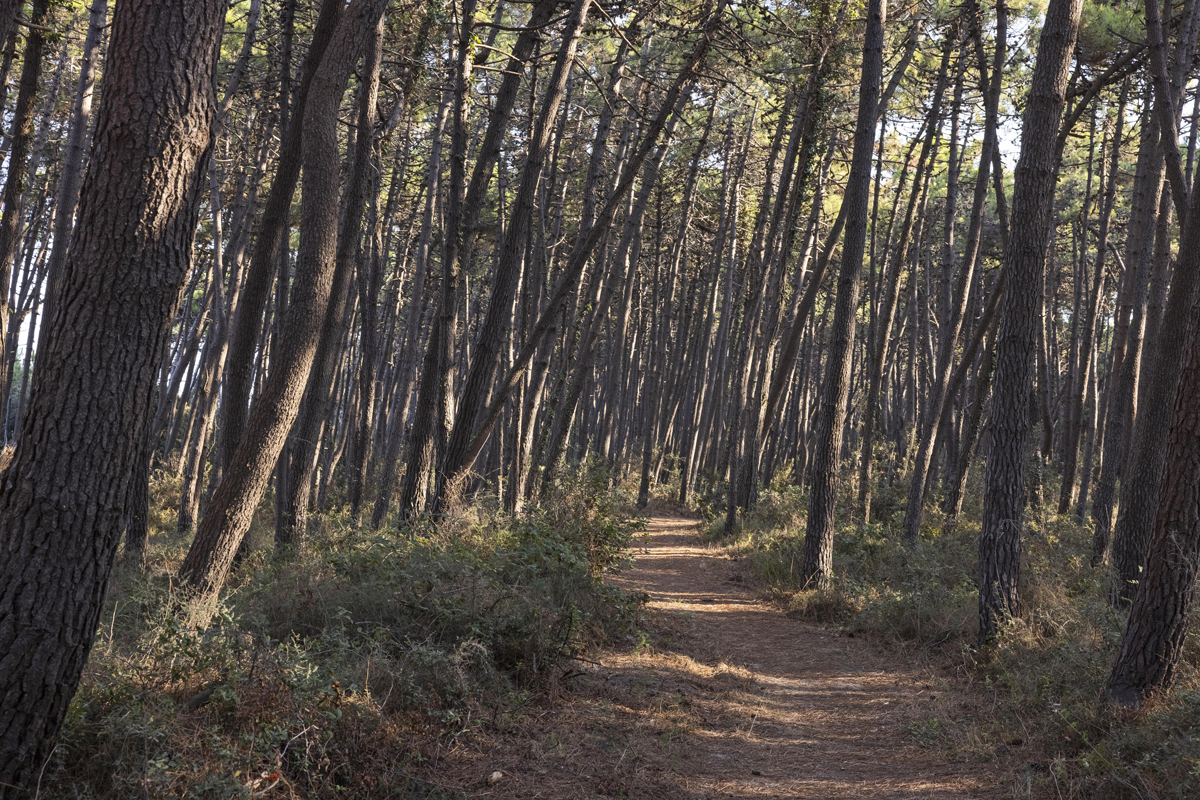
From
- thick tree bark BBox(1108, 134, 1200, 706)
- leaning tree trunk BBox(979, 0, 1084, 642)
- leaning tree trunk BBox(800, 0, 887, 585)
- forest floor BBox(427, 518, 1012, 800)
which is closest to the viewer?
forest floor BBox(427, 518, 1012, 800)

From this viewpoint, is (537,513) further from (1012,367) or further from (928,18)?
(928,18)

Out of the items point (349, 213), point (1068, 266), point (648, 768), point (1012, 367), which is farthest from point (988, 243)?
point (648, 768)

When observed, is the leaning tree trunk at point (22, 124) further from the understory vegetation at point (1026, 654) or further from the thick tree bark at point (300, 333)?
the understory vegetation at point (1026, 654)

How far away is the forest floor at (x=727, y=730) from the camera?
4.23 metres

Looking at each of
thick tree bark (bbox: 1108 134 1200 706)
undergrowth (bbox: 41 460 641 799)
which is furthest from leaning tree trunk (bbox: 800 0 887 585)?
thick tree bark (bbox: 1108 134 1200 706)

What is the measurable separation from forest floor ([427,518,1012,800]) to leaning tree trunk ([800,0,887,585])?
57.8 inches

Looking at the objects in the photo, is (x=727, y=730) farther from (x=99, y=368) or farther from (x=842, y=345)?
(x=842, y=345)

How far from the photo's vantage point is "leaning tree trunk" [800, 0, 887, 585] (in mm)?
9125

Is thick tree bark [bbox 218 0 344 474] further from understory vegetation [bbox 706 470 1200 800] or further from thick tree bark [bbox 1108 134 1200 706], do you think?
thick tree bark [bbox 1108 134 1200 706]

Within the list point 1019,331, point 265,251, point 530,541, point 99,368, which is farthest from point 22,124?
point 1019,331

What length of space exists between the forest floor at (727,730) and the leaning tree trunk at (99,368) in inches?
72.7

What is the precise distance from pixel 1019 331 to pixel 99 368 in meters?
6.53

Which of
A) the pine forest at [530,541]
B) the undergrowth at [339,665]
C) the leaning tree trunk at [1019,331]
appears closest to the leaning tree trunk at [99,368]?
the pine forest at [530,541]

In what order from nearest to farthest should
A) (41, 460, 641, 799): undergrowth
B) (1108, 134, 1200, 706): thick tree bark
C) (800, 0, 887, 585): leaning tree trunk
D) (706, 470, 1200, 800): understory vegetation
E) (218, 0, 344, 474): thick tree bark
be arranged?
1. (41, 460, 641, 799): undergrowth
2. (706, 470, 1200, 800): understory vegetation
3. (1108, 134, 1200, 706): thick tree bark
4. (218, 0, 344, 474): thick tree bark
5. (800, 0, 887, 585): leaning tree trunk
